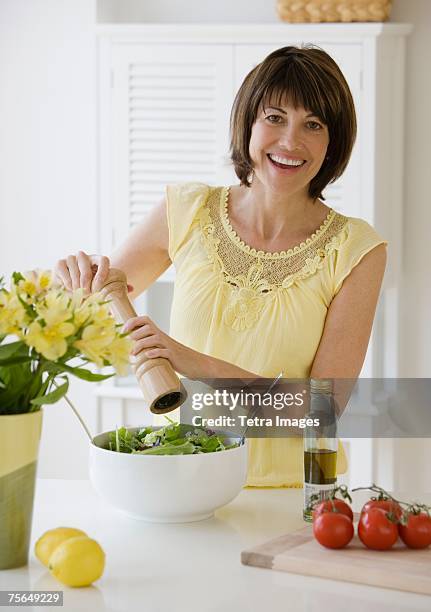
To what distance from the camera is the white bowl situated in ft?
4.76

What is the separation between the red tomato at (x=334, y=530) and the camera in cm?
133

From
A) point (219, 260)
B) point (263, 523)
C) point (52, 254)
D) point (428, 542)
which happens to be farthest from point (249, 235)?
point (52, 254)

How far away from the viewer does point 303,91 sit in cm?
198

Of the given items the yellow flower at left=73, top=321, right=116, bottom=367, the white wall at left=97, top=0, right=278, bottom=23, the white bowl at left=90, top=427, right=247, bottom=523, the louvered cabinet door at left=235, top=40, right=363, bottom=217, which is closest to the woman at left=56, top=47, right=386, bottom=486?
the white bowl at left=90, top=427, right=247, bottom=523

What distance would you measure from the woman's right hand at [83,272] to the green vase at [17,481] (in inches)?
22.6

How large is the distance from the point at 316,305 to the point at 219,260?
248 millimetres

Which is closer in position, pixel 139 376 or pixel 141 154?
pixel 139 376

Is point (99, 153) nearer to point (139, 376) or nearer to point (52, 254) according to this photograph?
point (52, 254)

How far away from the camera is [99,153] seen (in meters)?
3.27

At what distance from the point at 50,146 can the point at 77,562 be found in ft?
8.36

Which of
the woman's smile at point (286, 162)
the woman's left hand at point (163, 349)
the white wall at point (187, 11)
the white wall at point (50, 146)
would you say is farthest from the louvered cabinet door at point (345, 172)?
the woman's left hand at point (163, 349)

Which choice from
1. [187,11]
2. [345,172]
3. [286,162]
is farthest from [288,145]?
[187,11]

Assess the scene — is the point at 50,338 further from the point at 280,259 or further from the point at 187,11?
the point at 187,11

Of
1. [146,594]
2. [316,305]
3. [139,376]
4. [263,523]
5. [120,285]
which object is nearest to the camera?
[146,594]
